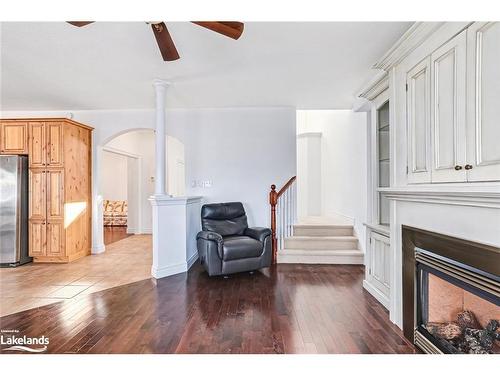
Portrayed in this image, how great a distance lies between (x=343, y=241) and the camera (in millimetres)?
4578

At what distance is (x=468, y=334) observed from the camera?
5.64 feet

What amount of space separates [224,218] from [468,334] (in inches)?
128

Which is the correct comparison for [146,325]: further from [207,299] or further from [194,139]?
[194,139]

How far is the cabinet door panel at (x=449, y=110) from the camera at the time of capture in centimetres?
166

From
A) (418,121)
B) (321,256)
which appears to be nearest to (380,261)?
(321,256)

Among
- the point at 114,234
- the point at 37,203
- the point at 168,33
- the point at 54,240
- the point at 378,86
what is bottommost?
the point at 114,234

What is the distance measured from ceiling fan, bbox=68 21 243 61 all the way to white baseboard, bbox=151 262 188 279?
269 centimetres

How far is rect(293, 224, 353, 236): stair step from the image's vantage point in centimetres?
477

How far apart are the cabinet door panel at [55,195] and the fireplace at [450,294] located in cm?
492

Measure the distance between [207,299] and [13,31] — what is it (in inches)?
128

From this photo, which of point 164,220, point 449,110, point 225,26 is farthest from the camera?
point 164,220

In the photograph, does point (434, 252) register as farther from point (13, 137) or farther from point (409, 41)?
point (13, 137)

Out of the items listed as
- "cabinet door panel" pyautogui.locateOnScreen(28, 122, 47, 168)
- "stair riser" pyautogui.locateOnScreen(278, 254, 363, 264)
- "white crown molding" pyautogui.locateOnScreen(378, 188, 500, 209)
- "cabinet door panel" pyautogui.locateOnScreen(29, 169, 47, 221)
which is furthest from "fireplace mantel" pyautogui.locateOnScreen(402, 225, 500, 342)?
"cabinet door panel" pyautogui.locateOnScreen(28, 122, 47, 168)

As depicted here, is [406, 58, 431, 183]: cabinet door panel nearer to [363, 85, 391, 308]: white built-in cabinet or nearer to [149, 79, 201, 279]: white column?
[363, 85, 391, 308]: white built-in cabinet
